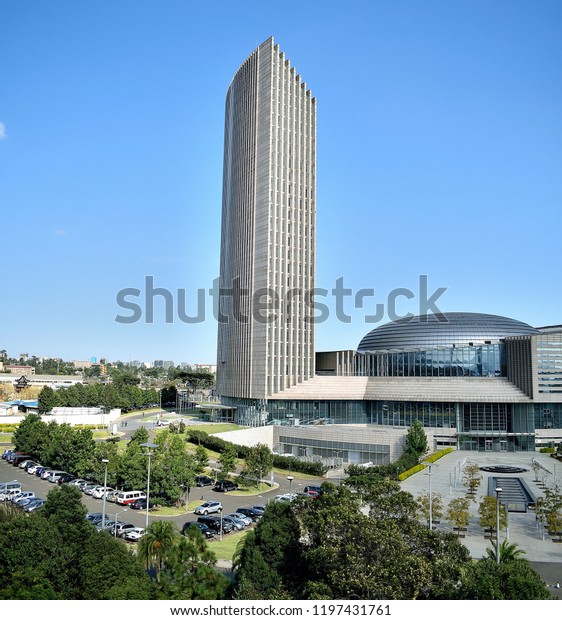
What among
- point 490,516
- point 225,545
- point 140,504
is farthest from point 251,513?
point 490,516

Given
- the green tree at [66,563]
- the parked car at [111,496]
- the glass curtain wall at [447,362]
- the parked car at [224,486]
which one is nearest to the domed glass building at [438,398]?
the glass curtain wall at [447,362]

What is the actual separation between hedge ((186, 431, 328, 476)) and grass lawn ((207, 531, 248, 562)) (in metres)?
22.1

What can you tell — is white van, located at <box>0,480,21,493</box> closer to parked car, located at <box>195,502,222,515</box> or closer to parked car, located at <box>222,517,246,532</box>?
parked car, located at <box>195,502,222,515</box>

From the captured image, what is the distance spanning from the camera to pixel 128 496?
5453 centimetres

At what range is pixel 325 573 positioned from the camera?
85.8 feet

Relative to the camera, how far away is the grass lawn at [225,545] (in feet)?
129

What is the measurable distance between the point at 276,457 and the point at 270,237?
1557 inches

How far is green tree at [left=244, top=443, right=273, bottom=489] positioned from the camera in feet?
211

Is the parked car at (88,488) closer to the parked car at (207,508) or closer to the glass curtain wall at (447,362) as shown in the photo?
the parked car at (207,508)

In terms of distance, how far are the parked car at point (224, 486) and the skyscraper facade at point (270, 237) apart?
33261 millimetres

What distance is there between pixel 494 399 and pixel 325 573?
2885 inches

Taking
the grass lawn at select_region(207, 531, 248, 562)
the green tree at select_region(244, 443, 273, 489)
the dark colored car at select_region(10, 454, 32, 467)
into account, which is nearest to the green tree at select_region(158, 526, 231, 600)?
the grass lawn at select_region(207, 531, 248, 562)
